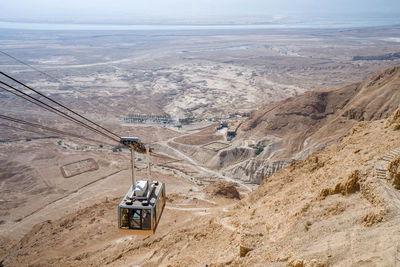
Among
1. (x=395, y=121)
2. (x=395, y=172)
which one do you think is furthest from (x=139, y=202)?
(x=395, y=121)

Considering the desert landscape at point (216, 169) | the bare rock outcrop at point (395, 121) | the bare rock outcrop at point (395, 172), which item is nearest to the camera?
the bare rock outcrop at point (395, 172)

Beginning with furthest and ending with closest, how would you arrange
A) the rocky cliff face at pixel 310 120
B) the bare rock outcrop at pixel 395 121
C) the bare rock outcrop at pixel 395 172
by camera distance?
1. the rocky cliff face at pixel 310 120
2. the bare rock outcrop at pixel 395 121
3. the bare rock outcrop at pixel 395 172

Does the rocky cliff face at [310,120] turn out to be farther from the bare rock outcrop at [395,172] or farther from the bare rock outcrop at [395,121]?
the bare rock outcrop at [395,172]

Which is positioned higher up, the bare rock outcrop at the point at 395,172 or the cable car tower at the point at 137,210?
the bare rock outcrop at the point at 395,172

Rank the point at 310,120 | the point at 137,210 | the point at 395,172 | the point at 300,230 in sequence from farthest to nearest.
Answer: the point at 310,120 → the point at 137,210 → the point at 300,230 → the point at 395,172

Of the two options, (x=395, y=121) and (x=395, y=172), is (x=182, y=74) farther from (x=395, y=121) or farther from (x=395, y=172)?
(x=395, y=172)

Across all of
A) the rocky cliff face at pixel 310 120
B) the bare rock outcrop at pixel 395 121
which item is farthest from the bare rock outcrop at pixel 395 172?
the rocky cliff face at pixel 310 120

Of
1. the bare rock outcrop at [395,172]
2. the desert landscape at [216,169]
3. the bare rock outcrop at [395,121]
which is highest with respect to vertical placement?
the bare rock outcrop at [395,121]

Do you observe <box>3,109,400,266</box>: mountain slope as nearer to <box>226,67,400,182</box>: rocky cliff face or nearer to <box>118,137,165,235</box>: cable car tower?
<box>118,137,165,235</box>: cable car tower

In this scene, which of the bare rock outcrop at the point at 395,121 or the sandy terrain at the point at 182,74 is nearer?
the bare rock outcrop at the point at 395,121
